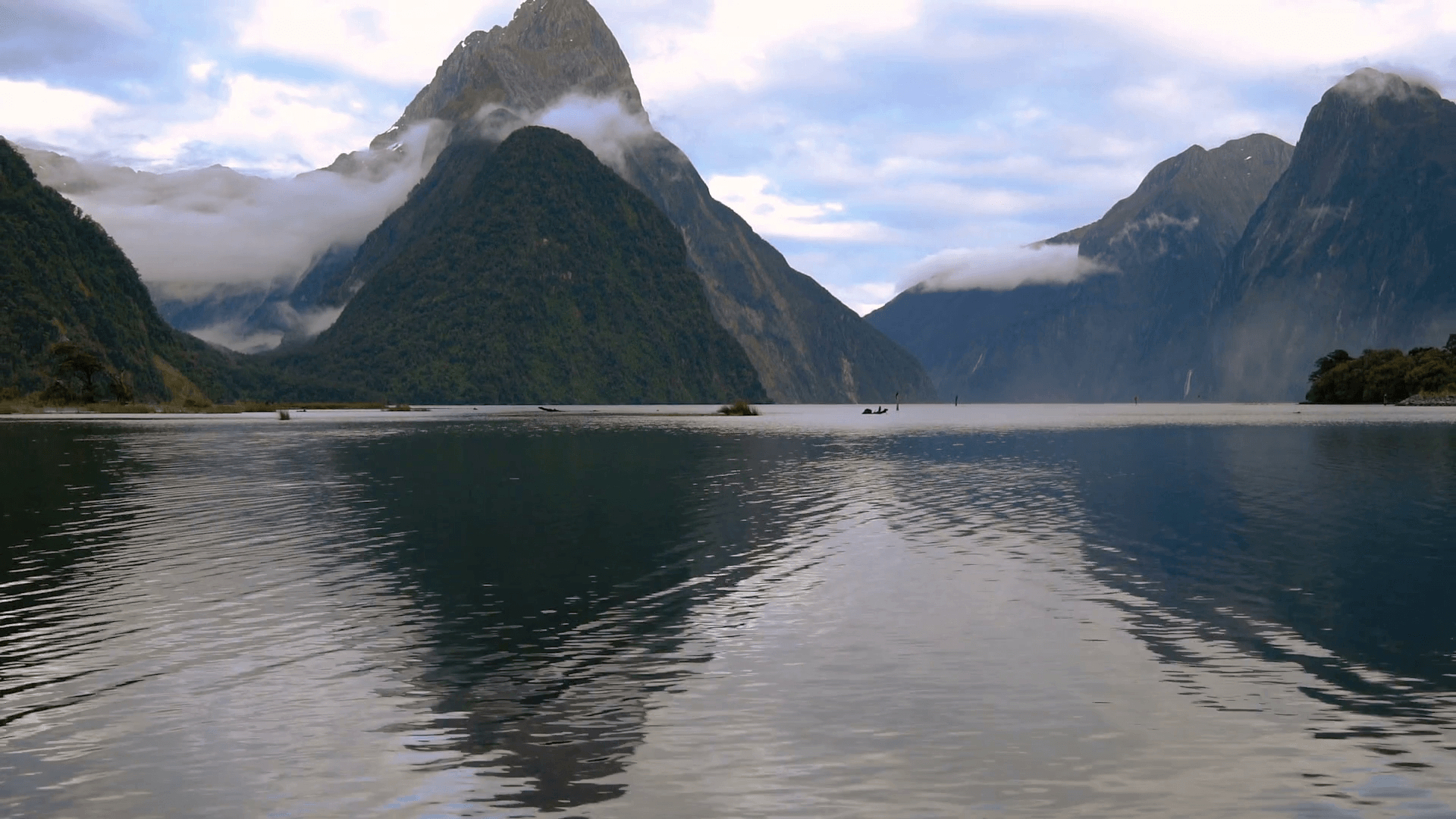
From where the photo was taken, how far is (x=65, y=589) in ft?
115

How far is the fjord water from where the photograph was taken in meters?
17.9

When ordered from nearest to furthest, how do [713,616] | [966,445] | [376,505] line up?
[713,616], [376,505], [966,445]

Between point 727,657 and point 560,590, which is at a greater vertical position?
point 560,590

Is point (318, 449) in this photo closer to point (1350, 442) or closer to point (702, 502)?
point (702, 502)

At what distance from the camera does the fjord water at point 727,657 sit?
17.9 m

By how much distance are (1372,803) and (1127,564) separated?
24511mm

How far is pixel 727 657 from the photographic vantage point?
2662 cm

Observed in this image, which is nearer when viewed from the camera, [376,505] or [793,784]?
[793,784]

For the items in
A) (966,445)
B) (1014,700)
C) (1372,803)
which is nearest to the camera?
(1372,803)

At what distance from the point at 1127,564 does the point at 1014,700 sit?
20217 millimetres

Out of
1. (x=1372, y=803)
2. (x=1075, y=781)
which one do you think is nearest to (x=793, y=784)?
(x=1075, y=781)

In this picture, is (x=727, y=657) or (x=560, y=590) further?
(x=560, y=590)

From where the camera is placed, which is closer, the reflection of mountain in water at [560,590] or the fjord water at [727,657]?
the fjord water at [727,657]

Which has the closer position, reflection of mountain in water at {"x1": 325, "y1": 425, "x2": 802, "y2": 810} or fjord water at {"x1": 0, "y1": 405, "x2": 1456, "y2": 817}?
fjord water at {"x1": 0, "y1": 405, "x2": 1456, "y2": 817}
